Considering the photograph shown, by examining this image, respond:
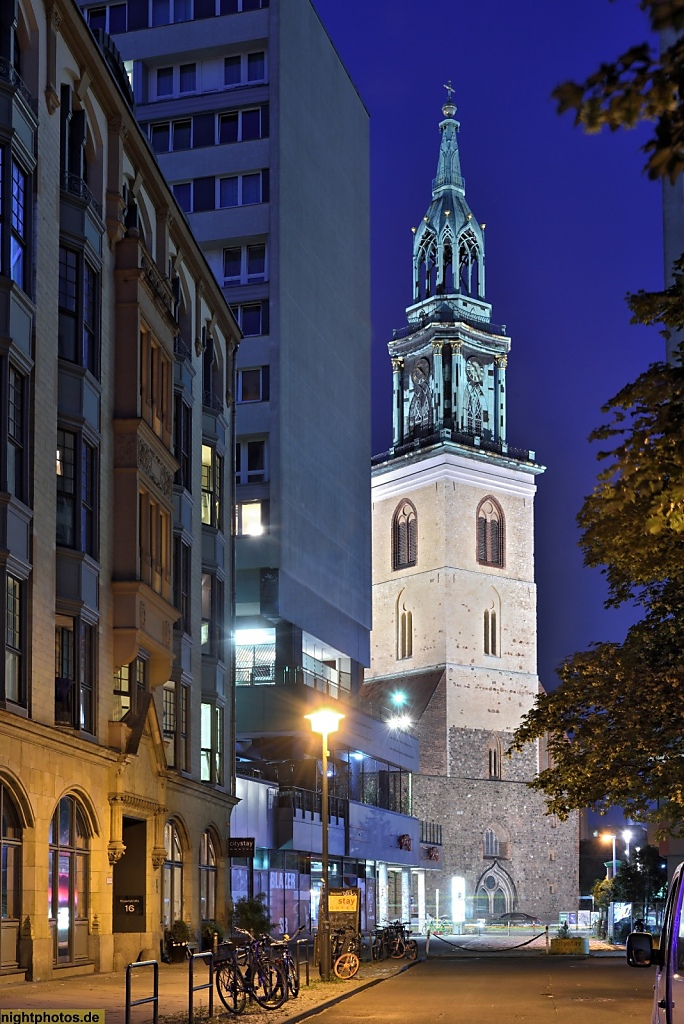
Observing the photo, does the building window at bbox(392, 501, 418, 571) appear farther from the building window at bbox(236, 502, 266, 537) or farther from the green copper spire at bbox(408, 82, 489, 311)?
the building window at bbox(236, 502, 266, 537)

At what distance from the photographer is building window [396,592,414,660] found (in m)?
120

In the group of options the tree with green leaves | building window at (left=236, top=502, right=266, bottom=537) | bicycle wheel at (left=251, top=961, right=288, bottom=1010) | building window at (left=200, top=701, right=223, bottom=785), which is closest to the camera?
the tree with green leaves

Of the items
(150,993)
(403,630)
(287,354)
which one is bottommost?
(150,993)

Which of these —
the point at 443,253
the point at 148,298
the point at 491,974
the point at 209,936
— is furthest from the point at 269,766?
the point at 443,253

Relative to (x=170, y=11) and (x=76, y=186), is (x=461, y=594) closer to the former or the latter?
(x=170, y=11)

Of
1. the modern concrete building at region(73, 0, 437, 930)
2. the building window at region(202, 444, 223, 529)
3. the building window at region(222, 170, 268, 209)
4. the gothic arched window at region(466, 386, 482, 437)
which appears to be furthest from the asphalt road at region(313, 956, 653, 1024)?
the gothic arched window at region(466, 386, 482, 437)

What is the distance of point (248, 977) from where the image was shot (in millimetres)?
23047

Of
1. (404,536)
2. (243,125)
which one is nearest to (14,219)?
(243,125)

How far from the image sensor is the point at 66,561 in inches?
1204

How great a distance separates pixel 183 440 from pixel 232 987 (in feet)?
70.5

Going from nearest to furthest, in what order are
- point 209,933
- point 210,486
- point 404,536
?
point 209,933 < point 210,486 < point 404,536

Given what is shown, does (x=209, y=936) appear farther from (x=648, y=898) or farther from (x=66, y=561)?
(x=648, y=898)

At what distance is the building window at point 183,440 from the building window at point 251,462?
907 inches

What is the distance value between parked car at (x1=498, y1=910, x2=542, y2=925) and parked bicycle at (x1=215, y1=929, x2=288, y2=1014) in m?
79.5
